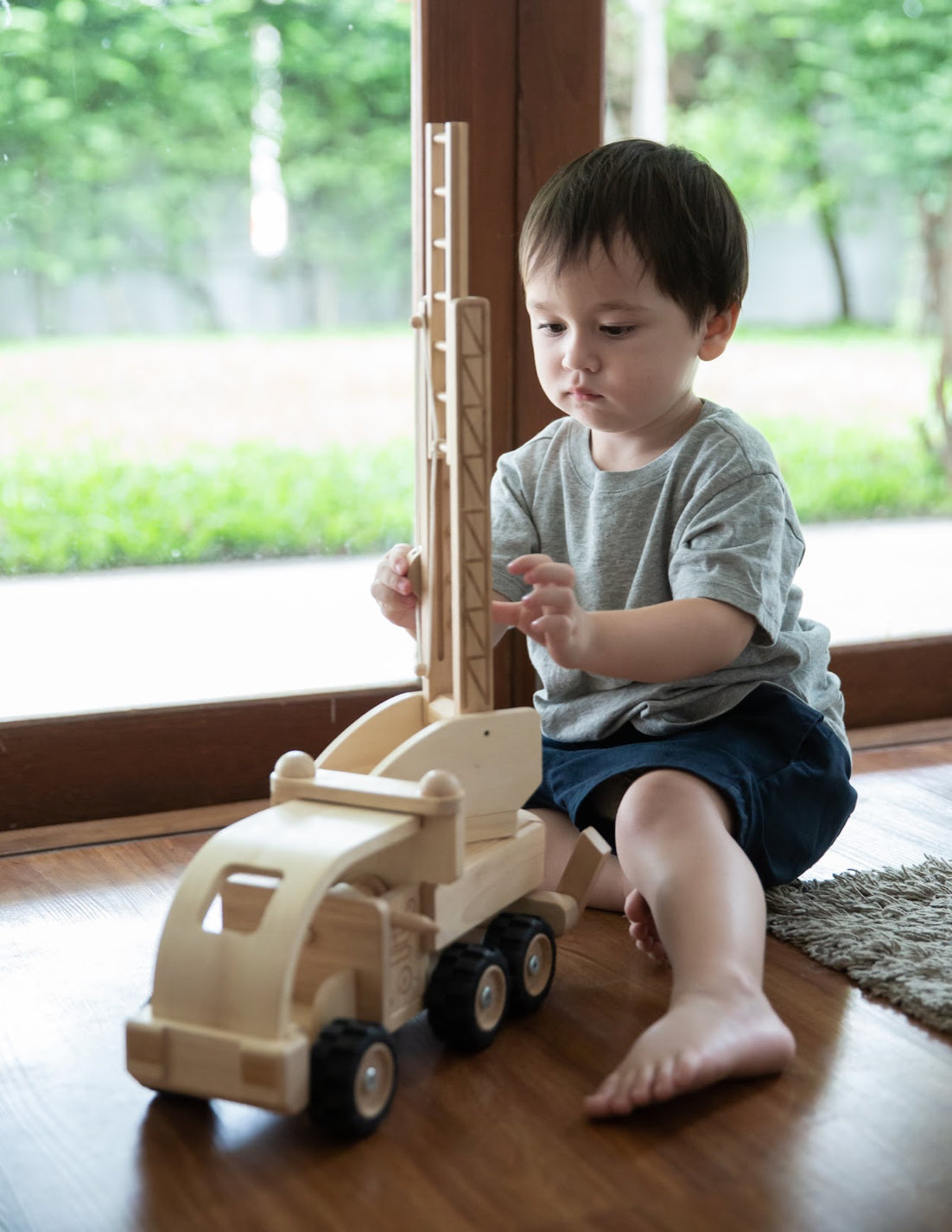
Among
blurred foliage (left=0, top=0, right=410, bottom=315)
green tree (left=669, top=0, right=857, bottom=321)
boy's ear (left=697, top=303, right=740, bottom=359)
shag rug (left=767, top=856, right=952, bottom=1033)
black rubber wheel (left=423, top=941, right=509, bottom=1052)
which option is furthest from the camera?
green tree (left=669, top=0, right=857, bottom=321)

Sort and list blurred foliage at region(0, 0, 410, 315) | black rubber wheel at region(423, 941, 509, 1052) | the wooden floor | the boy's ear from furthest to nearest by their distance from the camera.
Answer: blurred foliage at region(0, 0, 410, 315) → the boy's ear → black rubber wheel at region(423, 941, 509, 1052) → the wooden floor

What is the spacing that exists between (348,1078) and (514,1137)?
0.36ft

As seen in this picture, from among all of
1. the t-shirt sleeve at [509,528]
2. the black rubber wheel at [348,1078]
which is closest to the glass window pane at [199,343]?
the t-shirt sleeve at [509,528]

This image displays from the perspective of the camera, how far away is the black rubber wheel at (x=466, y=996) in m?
0.95

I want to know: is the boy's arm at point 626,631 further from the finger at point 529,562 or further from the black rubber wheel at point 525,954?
the black rubber wheel at point 525,954

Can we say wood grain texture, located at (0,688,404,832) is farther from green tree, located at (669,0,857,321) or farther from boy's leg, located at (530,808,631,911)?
green tree, located at (669,0,857,321)

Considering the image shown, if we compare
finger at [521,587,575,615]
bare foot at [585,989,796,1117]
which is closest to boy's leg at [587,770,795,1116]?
bare foot at [585,989,796,1117]

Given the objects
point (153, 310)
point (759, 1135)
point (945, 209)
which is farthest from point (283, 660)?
point (945, 209)

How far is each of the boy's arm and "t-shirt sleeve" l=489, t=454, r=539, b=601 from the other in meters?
0.20

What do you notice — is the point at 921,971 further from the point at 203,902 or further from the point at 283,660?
the point at 283,660

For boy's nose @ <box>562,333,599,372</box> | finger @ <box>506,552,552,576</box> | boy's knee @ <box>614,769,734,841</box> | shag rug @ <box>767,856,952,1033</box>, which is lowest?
shag rug @ <box>767,856,952,1033</box>

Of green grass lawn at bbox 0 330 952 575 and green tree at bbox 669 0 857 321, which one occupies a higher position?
green tree at bbox 669 0 857 321

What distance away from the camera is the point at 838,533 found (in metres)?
1.83

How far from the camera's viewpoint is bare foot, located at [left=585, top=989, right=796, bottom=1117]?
870mm
